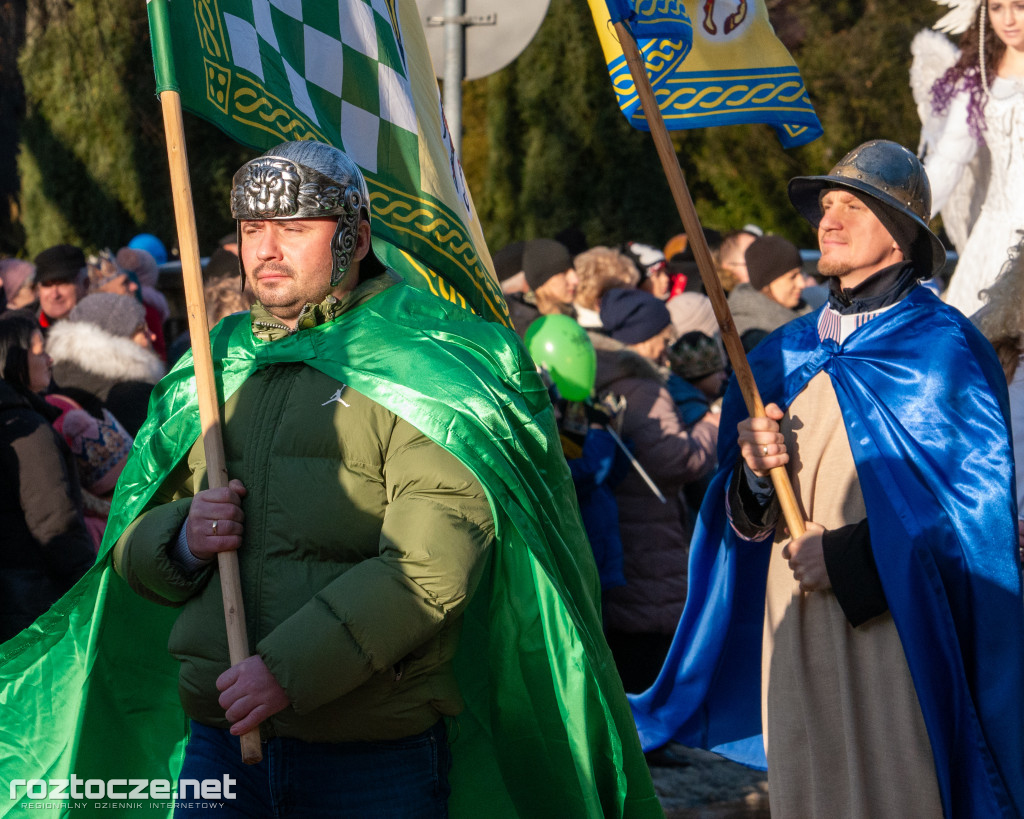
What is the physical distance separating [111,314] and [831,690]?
138 inches

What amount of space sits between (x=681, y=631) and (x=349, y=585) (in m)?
1.80

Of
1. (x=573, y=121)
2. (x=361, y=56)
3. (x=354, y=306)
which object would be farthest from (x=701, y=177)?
(x=354, y=306)

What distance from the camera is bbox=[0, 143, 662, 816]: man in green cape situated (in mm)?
2570

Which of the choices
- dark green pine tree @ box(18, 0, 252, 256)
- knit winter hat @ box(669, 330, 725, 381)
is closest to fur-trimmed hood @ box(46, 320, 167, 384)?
knit winter hat @ box(669, 330, 725, 381)

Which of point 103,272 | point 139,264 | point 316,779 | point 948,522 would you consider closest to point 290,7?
point 316,779

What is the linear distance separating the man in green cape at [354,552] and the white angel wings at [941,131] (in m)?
3.38

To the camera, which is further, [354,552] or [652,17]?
[652,17]

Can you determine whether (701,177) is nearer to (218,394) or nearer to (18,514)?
(18,514)

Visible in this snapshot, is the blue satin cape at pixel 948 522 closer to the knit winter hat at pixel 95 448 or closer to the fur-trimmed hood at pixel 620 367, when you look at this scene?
the fur-trimmed hood at pixel 620 367

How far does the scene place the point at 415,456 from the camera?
8.82ft

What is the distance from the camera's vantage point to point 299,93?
369 cm

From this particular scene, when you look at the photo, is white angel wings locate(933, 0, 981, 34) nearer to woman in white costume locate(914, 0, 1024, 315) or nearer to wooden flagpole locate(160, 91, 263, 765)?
woman in white costume locate(914, 0, 1024, 315)

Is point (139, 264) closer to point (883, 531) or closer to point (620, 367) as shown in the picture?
point (620, 367)

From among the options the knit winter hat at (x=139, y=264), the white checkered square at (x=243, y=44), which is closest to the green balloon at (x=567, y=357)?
the white checkered square at (x=243, y=44)
